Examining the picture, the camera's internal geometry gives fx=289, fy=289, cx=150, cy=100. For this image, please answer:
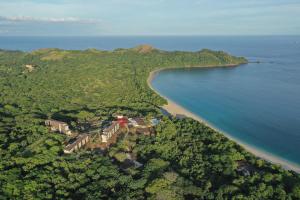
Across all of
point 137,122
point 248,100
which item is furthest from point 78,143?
point 248,100

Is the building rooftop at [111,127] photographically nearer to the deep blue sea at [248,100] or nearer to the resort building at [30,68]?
the deep blue sea at [248,100]

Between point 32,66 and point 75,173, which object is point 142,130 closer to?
point 75,173

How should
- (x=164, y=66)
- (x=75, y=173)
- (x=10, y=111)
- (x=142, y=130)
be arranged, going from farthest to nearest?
(x=164, y=66) → (x=10, y=111) → (x=142, y=130) → (x=75, y=173)

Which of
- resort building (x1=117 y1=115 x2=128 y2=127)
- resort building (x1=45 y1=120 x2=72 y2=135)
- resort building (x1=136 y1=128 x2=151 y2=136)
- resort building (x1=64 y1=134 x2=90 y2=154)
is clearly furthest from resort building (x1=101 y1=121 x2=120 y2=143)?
resort building (x1=45 y1=120 x2=72 y2=135)

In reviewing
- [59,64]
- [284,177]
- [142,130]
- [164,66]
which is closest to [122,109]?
[142,130]

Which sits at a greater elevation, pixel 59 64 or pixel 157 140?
pixel 59 64

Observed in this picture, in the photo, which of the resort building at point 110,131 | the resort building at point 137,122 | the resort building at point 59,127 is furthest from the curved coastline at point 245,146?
the resort building at point 59,127

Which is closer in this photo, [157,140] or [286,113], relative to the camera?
[157,140]
